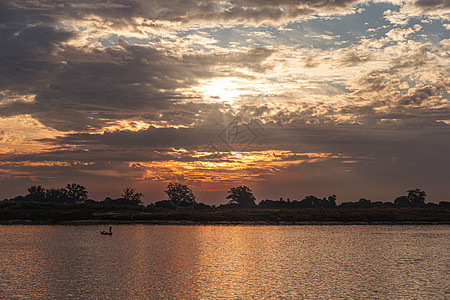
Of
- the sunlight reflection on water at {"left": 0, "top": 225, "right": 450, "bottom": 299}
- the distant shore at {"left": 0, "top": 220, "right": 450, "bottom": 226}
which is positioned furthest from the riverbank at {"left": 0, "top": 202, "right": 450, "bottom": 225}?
the sunlight reflection on water at {"left": 0, "top": 225, "right": 450, "bottom": 299}

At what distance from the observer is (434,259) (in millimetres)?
51500

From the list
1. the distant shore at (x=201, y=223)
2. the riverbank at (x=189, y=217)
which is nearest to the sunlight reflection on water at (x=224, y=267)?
the distant shore at (x=201, y=223)

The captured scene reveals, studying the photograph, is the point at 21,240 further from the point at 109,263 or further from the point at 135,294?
the point at 135,294

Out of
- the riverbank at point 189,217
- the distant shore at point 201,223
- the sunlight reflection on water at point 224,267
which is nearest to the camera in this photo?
the sunlight reflection on water at point 224,267

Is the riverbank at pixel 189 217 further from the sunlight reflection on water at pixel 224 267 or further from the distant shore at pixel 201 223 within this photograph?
the sunlight reflection on water at pixel 224 267

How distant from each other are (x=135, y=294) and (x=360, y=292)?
17018 mm

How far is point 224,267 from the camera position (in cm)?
4622

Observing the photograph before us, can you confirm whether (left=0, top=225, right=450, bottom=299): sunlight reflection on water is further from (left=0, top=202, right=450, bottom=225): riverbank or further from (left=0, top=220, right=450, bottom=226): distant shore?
(left=0, top=202, right=450, bottom=225): riverbank

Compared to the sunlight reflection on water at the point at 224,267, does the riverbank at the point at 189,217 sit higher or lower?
higher

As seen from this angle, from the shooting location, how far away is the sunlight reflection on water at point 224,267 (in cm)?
3422

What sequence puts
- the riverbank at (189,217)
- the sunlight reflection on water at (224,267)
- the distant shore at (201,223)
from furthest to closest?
the riverbank at (189,217), the distant shore at (201,223), the sunlight reflection on water at (224,267)

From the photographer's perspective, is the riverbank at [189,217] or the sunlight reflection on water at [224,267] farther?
the riverbank at [189,217]

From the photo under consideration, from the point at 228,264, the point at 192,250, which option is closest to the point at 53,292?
the point at 228,264

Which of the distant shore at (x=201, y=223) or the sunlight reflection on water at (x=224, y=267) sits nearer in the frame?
the sunlight reflection on water at (x=224, y=267)
